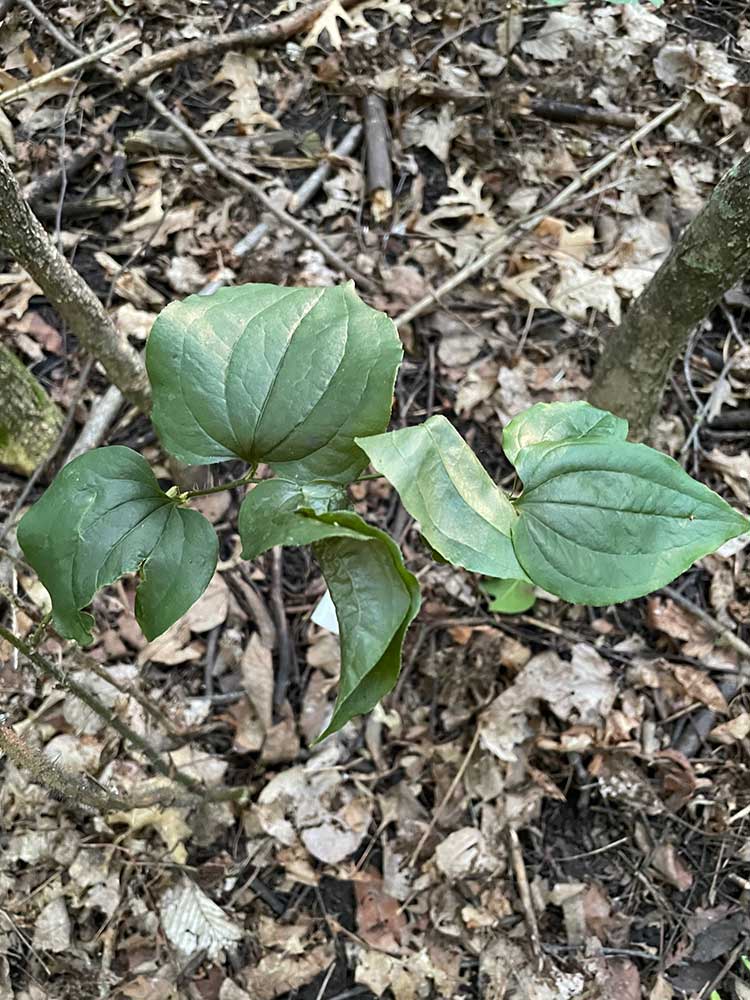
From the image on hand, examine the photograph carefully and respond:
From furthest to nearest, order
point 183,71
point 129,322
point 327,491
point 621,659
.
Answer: point 183,71 < point 129,322 < point 621,659 < point 327,491

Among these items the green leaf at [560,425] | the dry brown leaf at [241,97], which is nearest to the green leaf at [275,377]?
the green leaf at [560,425]

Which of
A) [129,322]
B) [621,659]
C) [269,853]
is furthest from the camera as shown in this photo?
[129,322]

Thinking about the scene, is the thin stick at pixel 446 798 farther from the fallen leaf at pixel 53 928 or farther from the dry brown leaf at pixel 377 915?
the fallen leaf at pixel 53 928

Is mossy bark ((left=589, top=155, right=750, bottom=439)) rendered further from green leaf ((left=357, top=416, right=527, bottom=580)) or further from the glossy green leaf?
the glossy green leaf

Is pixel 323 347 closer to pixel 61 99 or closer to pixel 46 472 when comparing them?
pixel 46 472

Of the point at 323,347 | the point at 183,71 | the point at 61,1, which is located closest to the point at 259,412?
the point at 323,347

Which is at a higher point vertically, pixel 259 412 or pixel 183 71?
pixel 183 71
